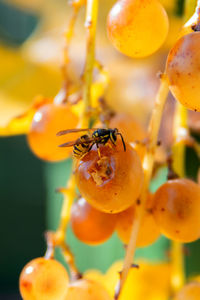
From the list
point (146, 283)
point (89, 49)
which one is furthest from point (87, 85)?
point (146, 283)

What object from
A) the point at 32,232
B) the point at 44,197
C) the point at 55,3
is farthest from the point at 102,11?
the point at 32,232

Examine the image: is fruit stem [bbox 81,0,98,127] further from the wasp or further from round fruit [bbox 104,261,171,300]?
round fruit [bbox 104,261,171,300]

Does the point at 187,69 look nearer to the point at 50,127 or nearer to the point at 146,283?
the point at 50,127

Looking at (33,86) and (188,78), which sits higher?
(188,78)

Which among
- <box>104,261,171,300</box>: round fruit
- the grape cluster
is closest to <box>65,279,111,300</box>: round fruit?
the grape cluster

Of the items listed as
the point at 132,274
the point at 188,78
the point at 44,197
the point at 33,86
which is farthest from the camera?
the point at 44,197

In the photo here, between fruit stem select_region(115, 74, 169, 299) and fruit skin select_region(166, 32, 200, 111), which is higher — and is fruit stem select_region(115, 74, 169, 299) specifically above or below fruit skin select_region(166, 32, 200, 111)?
below

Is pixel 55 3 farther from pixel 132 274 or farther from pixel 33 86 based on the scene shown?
pixel 132 274
